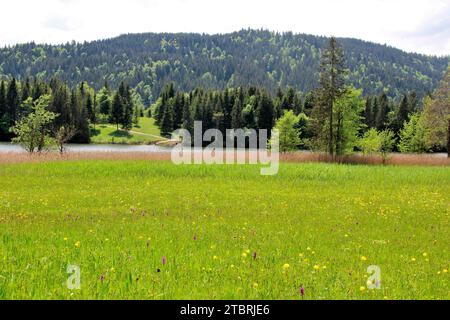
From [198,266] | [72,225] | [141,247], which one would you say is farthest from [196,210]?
[198,266]

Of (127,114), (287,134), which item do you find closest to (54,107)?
(127,114)

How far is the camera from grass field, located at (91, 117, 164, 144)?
119 meters

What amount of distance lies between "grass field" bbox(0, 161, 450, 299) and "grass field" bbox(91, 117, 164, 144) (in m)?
99.0

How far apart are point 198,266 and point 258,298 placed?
1722mm

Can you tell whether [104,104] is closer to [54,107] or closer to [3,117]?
[54,107]

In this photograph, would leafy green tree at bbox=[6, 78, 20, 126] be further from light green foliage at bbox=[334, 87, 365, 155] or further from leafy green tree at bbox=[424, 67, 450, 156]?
leafy green tree at bbox=[424, 67, 450, 156]

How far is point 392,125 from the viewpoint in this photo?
10475 cm

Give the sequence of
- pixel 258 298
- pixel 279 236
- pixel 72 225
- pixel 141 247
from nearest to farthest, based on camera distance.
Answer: pixel 258 298 < pixel 141 247 < pixel 279 236 < pixel 72 225

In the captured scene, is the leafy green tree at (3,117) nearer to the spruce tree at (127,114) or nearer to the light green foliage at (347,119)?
the spruce tree at (127,114)

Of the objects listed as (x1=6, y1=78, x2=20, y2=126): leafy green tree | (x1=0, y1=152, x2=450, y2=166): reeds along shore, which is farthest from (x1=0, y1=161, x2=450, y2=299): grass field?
(x1=6, y1=78, x2=20, y2=126): leafy green tree

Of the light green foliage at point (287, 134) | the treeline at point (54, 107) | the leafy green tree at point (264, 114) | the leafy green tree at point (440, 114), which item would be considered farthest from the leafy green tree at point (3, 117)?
the leafy green tree at point (440, 114)

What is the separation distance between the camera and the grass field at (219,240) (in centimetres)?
636

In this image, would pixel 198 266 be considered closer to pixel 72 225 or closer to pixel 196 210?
pixel 72 225

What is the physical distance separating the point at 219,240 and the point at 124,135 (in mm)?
118841
